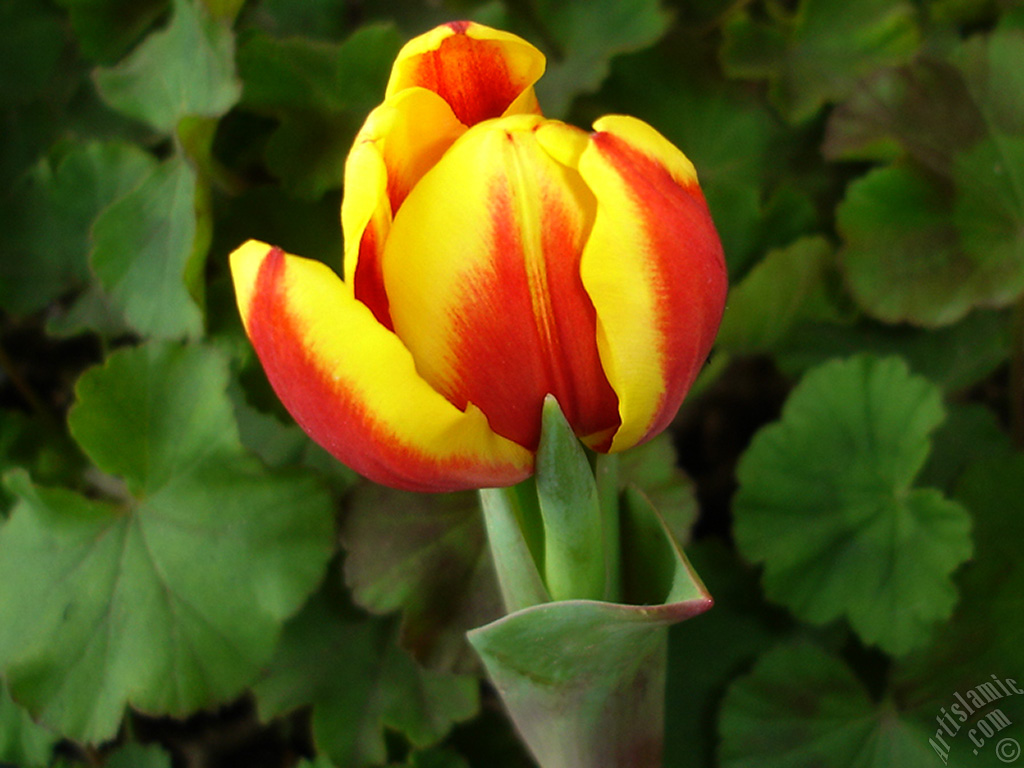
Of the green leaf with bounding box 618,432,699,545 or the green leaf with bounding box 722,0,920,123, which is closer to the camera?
the green leaf with bounding box 618,432,699,545

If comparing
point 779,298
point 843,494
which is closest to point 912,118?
point 779,298

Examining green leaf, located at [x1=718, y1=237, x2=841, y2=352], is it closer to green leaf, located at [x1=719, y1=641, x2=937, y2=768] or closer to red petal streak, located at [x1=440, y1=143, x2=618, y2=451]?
green leaf, located at [x1=719, y1=641, x2=937, y2=768]

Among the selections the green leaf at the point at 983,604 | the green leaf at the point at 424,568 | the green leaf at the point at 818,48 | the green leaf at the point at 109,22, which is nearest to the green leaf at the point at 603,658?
the green leaf at the point at 424,568

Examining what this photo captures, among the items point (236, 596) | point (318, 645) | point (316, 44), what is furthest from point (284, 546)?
point (316, 44)

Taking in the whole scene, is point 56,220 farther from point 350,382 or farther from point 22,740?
point 350,382

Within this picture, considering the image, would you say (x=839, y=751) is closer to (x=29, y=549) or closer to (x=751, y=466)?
(x=751, y=466)

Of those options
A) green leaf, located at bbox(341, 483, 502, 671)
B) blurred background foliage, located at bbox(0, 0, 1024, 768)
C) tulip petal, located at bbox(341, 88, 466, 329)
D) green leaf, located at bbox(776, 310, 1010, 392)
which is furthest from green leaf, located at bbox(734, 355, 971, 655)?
tulip petal, located at bbox(341, 88, 466, 329)
